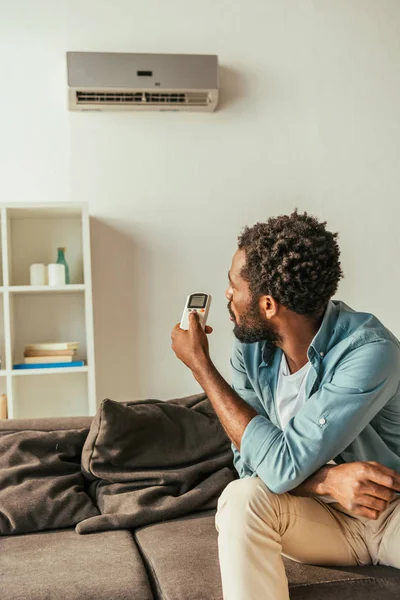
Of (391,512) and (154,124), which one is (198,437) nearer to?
(391,512)

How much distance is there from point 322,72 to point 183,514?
203 centimetres

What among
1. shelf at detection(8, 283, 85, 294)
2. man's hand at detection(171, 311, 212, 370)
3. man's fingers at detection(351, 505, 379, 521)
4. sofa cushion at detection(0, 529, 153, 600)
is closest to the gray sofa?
sofa cushion at detection(0, 529, 153, 600)

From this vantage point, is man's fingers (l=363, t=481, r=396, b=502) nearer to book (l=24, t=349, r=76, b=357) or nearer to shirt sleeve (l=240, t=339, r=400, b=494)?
shirt sleeve (l=240, t=339, r=400, b=494)

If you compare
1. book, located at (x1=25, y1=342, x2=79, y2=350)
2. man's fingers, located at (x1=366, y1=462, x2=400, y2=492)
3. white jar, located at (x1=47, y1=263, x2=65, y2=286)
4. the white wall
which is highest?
the white wall

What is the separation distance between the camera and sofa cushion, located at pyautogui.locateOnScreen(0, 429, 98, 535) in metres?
2.09

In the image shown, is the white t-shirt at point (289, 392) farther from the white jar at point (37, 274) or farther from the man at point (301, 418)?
the white jar at point (37, 274)

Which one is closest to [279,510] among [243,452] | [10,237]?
[243,452]

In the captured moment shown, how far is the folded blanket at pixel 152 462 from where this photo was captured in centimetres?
215

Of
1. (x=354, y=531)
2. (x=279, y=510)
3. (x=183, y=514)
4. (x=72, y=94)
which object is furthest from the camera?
(x=72, y=94)

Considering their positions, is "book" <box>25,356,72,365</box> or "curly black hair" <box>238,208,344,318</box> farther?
"book" <box>25,356,72,365</box>

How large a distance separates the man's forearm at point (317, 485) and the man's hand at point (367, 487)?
3 centimetres

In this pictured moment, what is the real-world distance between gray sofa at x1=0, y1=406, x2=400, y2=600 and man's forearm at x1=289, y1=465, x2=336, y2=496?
20 cm

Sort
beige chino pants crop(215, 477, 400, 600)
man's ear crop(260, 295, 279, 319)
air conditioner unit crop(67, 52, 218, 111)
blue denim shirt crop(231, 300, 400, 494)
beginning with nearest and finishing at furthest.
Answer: beige chino pants crop(215, 477, 400, 600), blue denim shirt crop(231, 300, 400, 494), man's ear crop(260, 295, 279, 319), air conditioner unit crop(67, 52, 218, 111)

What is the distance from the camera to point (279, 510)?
1558mm
